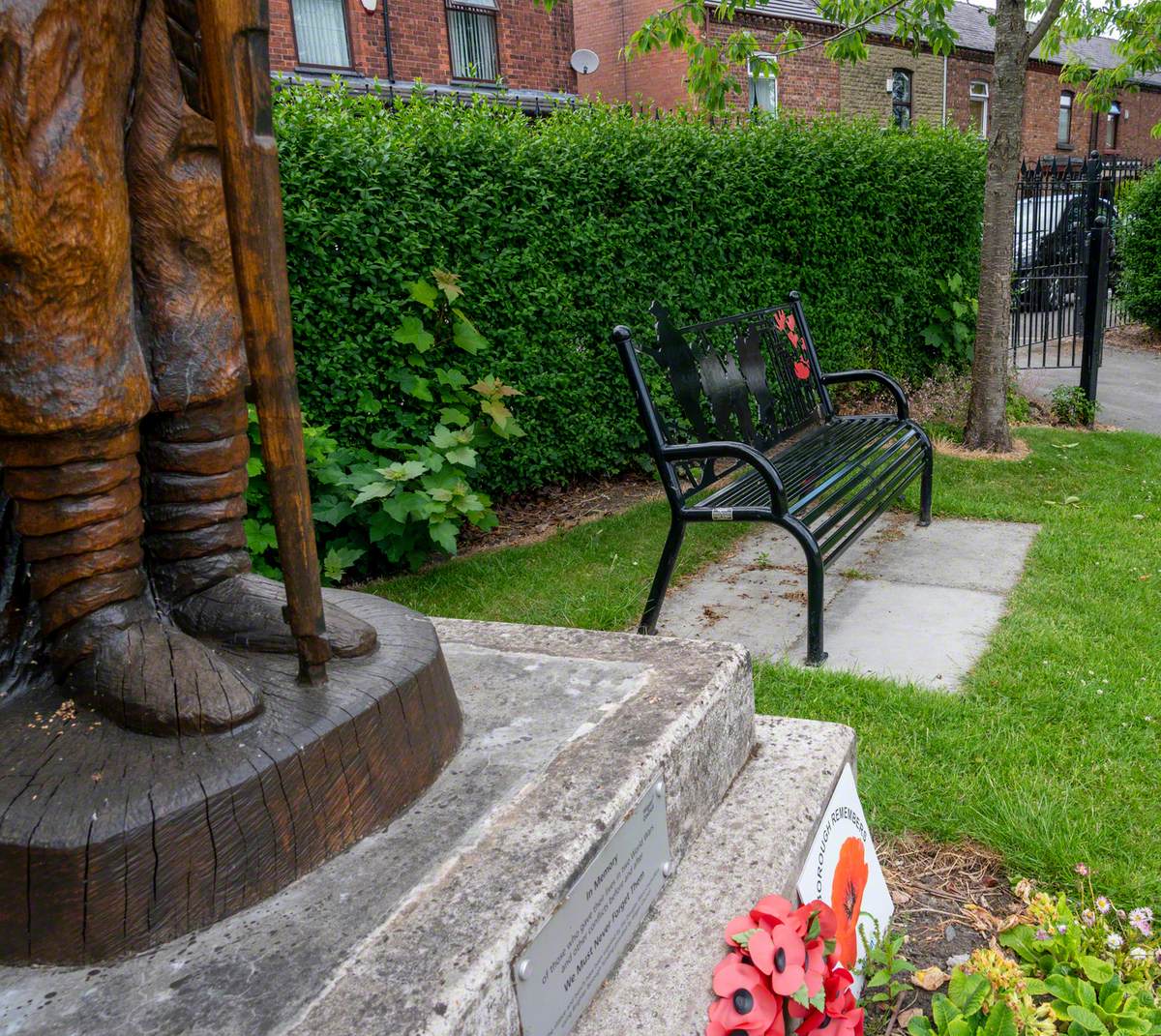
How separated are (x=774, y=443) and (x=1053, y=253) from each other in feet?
22.2

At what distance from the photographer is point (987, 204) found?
20.6 feet

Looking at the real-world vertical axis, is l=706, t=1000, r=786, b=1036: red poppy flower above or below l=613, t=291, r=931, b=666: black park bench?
below

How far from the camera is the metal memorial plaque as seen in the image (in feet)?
4.48

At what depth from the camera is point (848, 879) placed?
1947 mm

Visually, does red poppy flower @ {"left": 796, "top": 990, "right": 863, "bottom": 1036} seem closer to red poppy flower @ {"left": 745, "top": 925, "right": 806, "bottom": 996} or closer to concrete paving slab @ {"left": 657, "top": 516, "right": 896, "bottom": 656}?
red poppy flower @ {"left": 745, "top": 925, "right": 806, "bottom": 996}

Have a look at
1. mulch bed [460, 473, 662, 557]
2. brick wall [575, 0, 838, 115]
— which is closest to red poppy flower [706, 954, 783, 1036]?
mulch bed [460, 473, 662, 557]

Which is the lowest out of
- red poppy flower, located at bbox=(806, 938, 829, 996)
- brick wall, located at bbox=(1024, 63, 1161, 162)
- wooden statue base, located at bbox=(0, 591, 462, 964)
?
red poppy flower, located at bbox=(806, 938, 829, 996)

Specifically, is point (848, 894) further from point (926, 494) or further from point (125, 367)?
point (926, 494)

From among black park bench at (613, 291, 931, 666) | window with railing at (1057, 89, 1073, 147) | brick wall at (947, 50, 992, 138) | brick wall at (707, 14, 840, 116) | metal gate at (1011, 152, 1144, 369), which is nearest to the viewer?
black park bench at (613, 291, 931, 666)

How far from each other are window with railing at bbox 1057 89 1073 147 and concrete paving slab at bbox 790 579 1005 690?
27.4 metres

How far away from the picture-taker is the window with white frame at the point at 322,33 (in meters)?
13.9

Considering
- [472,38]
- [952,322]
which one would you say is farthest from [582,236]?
[472,38]

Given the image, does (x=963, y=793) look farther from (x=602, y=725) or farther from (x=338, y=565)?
(x=338, y=565)

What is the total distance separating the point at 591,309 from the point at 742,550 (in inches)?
63.2
